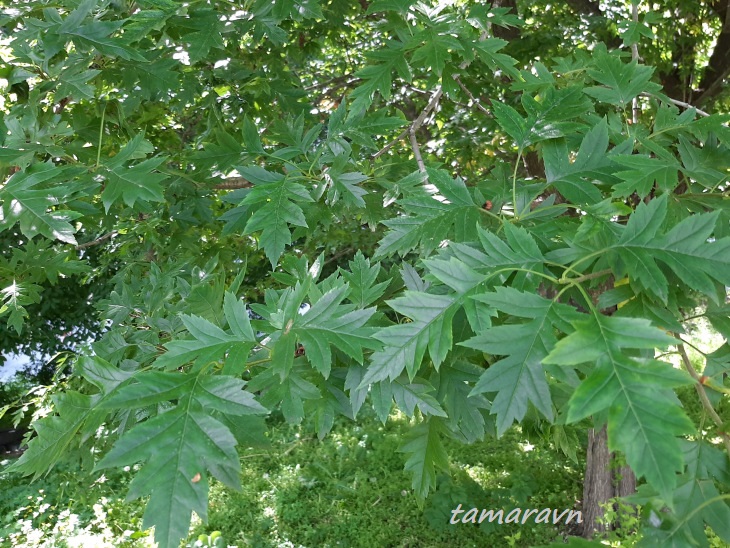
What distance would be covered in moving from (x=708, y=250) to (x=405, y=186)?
0.92m

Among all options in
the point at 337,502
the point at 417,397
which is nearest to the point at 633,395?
the point at 417,397

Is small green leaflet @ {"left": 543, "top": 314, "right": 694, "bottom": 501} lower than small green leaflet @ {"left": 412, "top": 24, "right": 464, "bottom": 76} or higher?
lower

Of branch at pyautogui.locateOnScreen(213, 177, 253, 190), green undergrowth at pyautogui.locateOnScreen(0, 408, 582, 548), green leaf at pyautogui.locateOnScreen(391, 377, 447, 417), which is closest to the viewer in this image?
green leaf at pyautogui.locateOnScreen(391, 377, 447, 417)

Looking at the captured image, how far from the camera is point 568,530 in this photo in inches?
196

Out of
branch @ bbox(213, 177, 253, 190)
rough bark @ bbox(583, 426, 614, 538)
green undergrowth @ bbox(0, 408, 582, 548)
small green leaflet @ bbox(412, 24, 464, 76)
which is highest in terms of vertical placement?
small green leaflet @ bbox(412, 24, 464, 76)

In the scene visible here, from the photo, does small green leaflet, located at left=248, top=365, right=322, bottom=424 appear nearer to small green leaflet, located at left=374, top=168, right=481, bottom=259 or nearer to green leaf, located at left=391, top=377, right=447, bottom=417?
green leaf, located at left=391, top=377, right=447, bottom=417

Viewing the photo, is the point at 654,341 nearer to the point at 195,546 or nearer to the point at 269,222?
the point at 269,222

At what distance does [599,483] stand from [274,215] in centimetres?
430

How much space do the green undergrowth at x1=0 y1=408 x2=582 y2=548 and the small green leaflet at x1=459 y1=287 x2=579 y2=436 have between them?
385 centimetres

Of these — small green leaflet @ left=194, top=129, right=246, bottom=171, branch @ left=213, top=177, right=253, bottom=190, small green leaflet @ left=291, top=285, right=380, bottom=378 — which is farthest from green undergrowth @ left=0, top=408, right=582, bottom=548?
small green leaflet @ left=291, top=285, right=380, bottom=378

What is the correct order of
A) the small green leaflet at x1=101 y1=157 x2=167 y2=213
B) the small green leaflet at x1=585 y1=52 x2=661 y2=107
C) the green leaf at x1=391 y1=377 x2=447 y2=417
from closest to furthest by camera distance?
the green leaf at x1=391 y1=377 x2=447 y2=417
the small green leaflet at x1=585 y1=52 x2=661 y2=107
the small green leaflet at x1=101 y1=157 x2=167 y2=213

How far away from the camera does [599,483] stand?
4.75 m

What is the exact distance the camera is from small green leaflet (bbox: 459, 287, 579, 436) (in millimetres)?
833

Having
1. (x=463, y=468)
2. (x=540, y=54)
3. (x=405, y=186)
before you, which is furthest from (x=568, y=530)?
(x=405, y=186)
